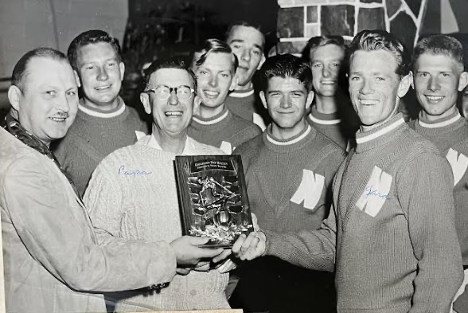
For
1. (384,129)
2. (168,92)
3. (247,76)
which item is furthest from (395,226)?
(247,76)

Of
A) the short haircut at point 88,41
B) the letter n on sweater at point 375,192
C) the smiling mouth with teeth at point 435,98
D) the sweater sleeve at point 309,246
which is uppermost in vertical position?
the short haircut at point 88,41

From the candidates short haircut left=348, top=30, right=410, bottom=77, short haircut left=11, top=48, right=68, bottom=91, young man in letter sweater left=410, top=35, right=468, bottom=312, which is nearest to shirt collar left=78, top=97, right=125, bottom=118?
short haircut left=11, top=48, right=68, bottom=91

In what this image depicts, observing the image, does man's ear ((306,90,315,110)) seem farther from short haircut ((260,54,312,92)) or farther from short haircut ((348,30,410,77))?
short haircut ((348,30,410,77))

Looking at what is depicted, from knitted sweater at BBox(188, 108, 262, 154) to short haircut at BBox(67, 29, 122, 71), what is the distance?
37 cm

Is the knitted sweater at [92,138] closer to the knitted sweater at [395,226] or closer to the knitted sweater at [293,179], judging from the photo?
the knitted sweater at [293,179]

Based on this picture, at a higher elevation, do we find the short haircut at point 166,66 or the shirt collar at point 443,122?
the short haircut at point 166,66

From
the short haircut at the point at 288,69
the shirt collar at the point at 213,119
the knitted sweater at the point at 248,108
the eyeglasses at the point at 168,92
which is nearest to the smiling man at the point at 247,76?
the knitted sweater at the point at 248,108

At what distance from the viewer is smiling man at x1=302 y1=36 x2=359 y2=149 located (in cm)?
172

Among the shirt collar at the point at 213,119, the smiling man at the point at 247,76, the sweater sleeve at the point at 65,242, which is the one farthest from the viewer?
the smiling man at the point at 247,76

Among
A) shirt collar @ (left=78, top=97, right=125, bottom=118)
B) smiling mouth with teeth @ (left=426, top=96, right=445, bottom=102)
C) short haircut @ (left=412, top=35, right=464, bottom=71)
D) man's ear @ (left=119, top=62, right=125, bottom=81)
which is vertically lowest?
shirt collar @ (left=78, top=97, right=125, bottom=118)

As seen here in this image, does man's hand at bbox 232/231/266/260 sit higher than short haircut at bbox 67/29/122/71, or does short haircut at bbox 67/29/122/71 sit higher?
short haircut at bbox 67/29/122/71

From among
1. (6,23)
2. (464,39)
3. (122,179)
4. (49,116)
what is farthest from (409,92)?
(6,23)

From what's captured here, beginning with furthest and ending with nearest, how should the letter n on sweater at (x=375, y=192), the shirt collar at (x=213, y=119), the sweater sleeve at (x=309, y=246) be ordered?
the shirt collar at (x=213, y=119) → the sweater sleeve at (x=309, y=246) → the letter n on sweater at (x=375, y=192)

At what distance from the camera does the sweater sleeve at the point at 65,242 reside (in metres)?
1.15
